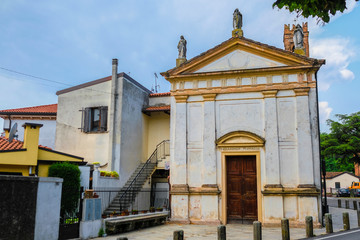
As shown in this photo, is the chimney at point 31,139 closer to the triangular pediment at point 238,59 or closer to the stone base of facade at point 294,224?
the triangular pediment at point 238,59

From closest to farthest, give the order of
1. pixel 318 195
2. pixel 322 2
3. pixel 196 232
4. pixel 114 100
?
pixel 322 2
pixel 196 232
pixel 318 195
pixel 114 100

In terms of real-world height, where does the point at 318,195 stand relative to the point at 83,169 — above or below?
below

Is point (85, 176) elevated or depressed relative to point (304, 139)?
depressed

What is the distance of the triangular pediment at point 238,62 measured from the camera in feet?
48.9

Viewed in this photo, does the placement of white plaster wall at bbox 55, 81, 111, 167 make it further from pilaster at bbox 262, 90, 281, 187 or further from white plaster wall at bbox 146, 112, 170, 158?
pilaster at bbox 262, 90, 281, 187

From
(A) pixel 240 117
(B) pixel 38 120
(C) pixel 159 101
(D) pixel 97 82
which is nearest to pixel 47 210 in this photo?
(A) pixel 240 117

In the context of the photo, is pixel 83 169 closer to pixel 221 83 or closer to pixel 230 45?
pixel 221 83

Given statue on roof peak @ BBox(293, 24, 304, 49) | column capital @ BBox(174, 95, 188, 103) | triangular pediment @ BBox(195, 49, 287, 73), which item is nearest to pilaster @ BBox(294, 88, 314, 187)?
triangular pediment @ BBox(195, 49, 287, 73)

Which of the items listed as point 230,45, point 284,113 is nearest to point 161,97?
point 230,45

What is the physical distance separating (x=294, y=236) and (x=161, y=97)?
12.6 m

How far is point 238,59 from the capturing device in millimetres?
15305

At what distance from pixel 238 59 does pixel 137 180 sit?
8.68 m

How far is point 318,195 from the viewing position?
1340 cm

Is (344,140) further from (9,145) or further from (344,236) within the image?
(9,145)
